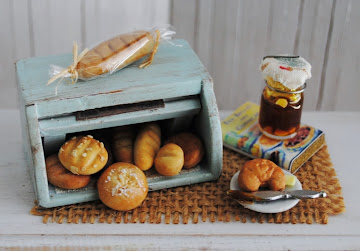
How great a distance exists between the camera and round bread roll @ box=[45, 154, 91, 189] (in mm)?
938

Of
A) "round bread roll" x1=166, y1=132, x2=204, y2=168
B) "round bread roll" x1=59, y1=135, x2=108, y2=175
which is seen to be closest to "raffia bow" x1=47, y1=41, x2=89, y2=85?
"round bread roll" x1=59, y1=135, x2=108, y2=175

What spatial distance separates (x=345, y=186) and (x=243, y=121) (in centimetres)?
27

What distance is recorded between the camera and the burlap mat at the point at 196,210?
3.05 ft

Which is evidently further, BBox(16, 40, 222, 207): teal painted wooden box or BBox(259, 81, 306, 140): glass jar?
BBox(259, 81, 306, 140): glass jar

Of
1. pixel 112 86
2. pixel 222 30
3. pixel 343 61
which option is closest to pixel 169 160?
pixel 112 86

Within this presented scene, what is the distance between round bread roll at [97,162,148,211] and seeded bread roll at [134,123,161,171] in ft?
0.14

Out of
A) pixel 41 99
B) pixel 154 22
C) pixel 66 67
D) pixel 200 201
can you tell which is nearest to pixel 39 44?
pixel 154 22

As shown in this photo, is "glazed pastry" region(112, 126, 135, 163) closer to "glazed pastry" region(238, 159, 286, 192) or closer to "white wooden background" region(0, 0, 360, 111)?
"glazed pastry" region(238, 159, 286, 192)

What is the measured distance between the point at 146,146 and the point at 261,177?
0.22 m

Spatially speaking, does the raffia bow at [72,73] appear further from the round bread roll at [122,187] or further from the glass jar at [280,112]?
the glass jar at [280,112]

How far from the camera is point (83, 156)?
917mm

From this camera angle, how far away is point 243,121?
3.90ft

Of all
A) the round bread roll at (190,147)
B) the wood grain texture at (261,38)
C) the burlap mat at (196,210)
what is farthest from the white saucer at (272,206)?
the wood grain texture at (261,38)

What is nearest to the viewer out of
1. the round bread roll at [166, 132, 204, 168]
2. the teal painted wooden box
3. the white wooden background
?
the teal painted wooden box
